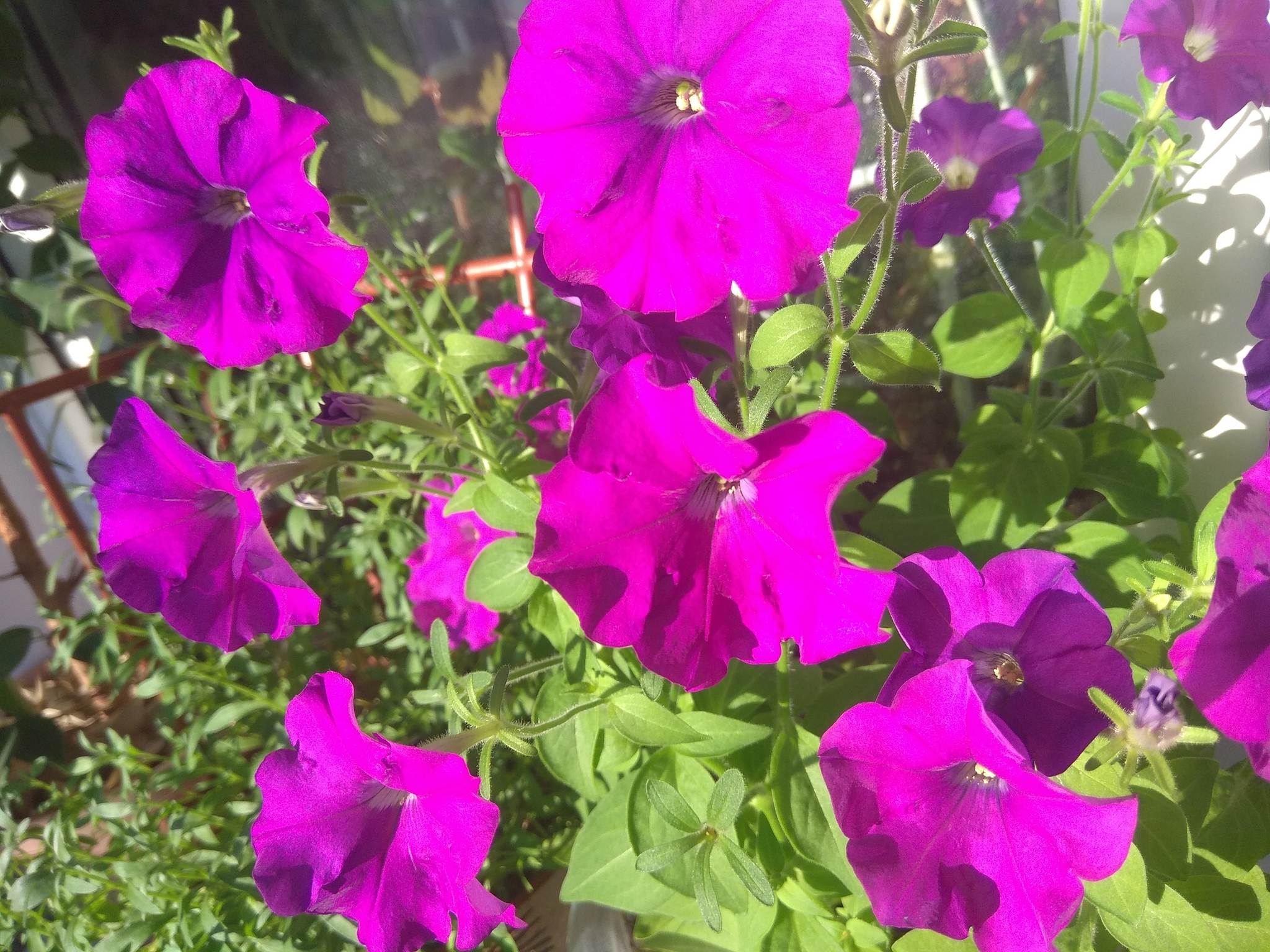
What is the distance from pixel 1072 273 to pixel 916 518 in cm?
27

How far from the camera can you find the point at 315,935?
666mm

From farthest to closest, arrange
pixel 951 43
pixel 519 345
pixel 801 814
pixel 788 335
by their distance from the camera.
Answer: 1. pixel 519 345
2. pixel 801 814
3. pixel 788 335
4. pixel 951 43

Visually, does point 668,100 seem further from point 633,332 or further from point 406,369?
point 406,369

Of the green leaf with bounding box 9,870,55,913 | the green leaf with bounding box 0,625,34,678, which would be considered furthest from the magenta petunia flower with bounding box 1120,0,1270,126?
the green leaf with bounding box 0,625,34,678

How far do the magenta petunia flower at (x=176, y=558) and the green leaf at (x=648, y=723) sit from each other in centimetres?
21

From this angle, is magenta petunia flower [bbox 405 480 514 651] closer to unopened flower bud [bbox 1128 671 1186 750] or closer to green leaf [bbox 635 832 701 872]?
green leaf [bbox 635 832 701 872]

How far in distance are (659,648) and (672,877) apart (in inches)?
9.3

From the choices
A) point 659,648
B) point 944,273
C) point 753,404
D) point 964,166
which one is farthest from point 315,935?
point 944,273

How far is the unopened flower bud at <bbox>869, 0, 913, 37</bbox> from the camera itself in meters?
0.37

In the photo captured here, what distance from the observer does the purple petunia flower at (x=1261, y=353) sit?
536mm

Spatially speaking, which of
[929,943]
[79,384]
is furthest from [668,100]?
[79,384]

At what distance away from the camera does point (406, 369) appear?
663 millimetres

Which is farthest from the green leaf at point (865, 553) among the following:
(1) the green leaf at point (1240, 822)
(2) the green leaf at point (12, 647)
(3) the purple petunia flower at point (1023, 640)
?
(2) the green leaf at point (12, 647)

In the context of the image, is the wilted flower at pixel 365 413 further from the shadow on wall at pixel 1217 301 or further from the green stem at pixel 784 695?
the shadow on wall at pixel 1217 301
